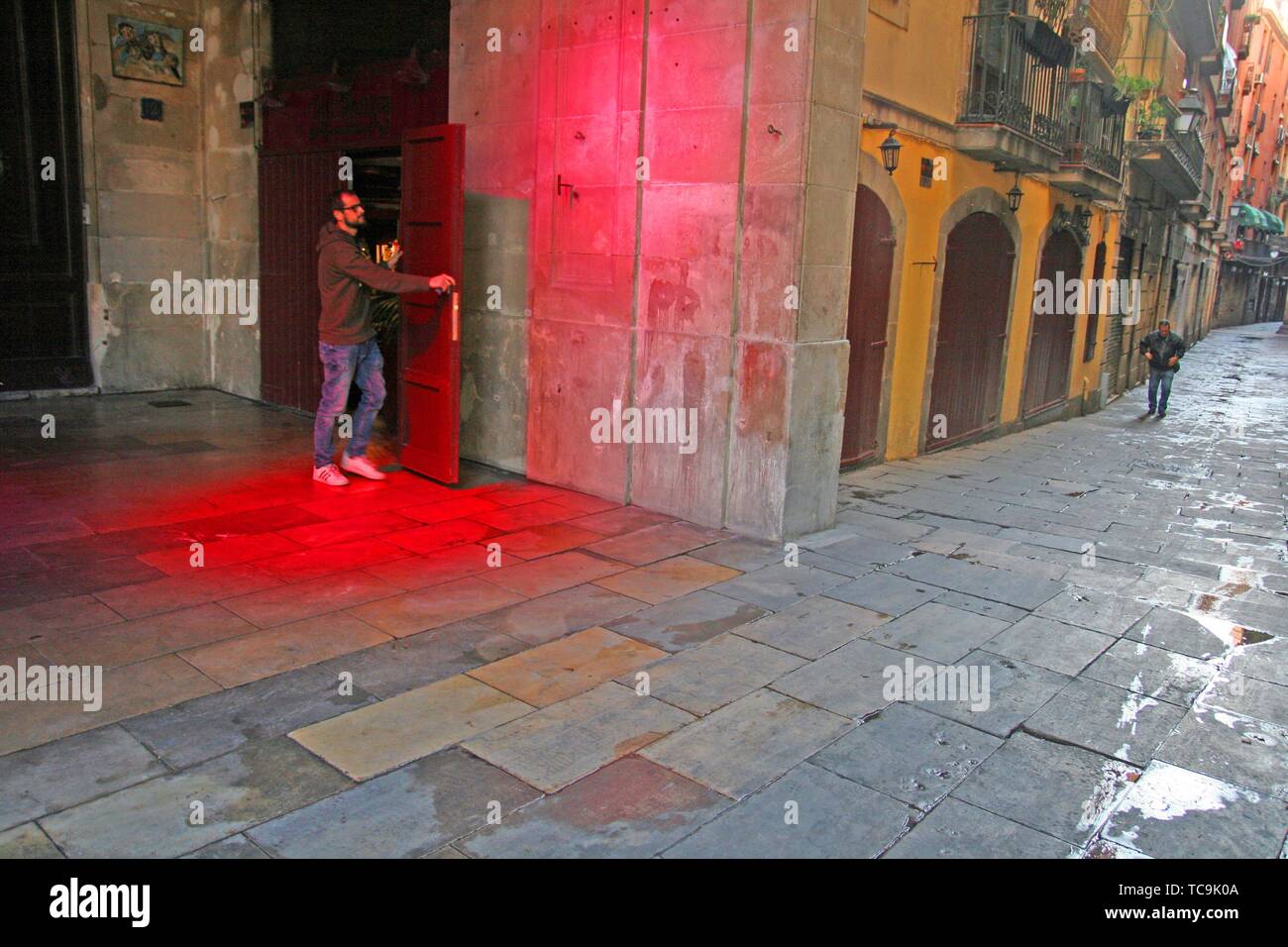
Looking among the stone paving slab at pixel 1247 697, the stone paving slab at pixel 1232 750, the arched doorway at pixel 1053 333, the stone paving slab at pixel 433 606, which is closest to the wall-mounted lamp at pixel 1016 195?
the arched doorway at pixel 1053 333

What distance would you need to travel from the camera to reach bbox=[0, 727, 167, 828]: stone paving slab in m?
3.39

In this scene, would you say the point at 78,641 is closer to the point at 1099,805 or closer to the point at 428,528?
the point at 428,528

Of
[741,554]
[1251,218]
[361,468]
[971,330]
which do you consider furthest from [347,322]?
[1251,218]

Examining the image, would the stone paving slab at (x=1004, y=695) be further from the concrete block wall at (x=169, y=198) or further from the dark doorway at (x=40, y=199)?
the dark doorway at (x=40, y=199)

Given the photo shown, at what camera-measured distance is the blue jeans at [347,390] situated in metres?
7.79

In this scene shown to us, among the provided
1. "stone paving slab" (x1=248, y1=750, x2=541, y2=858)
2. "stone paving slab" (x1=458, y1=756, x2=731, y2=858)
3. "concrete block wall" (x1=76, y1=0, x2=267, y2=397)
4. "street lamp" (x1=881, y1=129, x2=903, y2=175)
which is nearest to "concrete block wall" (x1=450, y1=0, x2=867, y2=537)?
"street lamp" (x1=881, y1=129, x2=903, y2=175)

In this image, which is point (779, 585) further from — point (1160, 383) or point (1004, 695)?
point (1160, 383)

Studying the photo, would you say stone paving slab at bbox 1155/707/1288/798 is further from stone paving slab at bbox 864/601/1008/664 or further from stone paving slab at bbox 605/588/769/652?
stone paving slab at bbox 605/588/769/652

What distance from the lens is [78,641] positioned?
186 inches

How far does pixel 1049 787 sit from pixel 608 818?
1.73 meters

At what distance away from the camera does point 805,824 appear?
3488 millimetres

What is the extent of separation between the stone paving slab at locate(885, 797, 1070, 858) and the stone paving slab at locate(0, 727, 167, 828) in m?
2.74
